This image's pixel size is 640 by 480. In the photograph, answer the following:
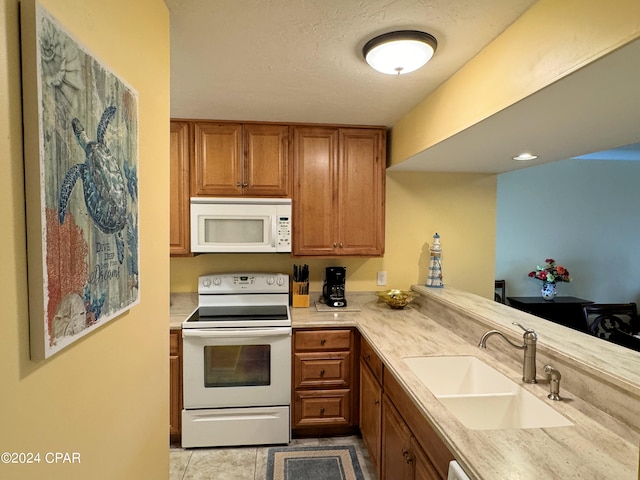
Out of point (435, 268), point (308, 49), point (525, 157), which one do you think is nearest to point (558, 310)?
point (435, 268)

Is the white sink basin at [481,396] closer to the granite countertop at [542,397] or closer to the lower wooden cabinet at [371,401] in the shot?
the granite countertop at [542,397]

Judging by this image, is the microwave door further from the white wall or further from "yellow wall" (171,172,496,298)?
the white wall

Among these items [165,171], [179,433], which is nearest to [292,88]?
[165,171]

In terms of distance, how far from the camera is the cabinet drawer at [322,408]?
7.75ft

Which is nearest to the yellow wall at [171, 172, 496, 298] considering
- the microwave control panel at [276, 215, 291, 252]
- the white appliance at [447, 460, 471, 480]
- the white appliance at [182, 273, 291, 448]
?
the microwave control panel at [276, 215, 291, 252]

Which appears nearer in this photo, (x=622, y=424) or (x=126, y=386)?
(x=126, y=386)

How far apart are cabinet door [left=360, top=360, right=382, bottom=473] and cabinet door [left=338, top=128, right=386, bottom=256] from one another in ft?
2.98

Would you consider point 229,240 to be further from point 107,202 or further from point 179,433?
point 107,202

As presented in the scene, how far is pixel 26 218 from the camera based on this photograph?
21.9 inches

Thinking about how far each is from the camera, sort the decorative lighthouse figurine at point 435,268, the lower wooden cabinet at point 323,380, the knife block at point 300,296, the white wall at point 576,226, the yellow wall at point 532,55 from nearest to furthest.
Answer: the yellow wall at point 532,55 → the lower wooden cabinet at point 323,380 → the knife block at point 300,296 → the decorative lighthouse figurine at point 435,268 → the white wall at point 576,226

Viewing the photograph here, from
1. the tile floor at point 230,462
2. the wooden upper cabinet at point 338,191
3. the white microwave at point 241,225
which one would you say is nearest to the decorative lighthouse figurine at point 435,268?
the wooden upper cabinet at point 338,191

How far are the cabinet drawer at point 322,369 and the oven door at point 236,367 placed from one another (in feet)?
0.31

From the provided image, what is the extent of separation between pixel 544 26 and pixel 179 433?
293cm

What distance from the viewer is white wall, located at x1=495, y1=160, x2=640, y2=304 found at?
4.04m
